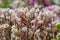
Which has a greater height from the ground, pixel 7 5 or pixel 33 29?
pixel 33 29

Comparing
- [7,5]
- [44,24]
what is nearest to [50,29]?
[44,24]

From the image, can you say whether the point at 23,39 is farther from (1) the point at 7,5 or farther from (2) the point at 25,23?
(1) the point at 7,5

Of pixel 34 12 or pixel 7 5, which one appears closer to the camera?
pixel 34 12

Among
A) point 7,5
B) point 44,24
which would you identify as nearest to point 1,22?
point 44,24

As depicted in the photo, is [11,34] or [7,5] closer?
[11,34]

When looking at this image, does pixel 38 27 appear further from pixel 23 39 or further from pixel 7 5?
pixel 7 5

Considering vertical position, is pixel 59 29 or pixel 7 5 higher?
pixel 59 29

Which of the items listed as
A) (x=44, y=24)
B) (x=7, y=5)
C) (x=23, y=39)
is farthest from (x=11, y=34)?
(x=7, y=5)
